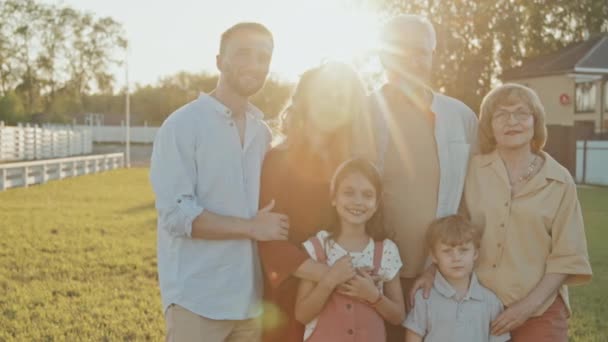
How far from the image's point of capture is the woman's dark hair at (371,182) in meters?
3.75

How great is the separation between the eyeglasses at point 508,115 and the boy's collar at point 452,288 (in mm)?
761

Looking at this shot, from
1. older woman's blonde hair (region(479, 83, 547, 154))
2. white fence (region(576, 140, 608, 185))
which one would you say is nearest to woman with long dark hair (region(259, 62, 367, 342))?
older woman's blonde hair (region(479, 83, 547, 154))

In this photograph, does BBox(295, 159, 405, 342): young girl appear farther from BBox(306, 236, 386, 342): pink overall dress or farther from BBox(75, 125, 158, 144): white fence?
BBox(75, 125, 158, 144): white fence

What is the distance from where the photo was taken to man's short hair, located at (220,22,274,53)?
12.1ft

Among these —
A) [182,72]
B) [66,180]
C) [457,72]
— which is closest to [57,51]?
[182,72]

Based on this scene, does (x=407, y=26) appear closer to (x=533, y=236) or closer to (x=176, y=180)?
(x=533, y=236)

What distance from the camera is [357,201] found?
374 centimetres

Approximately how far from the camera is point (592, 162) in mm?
26656

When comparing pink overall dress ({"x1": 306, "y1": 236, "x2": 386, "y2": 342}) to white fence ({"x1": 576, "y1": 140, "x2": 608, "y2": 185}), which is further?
white fence ({"x1": 576, "y1": 140, "x2": 608, "y2": 185})

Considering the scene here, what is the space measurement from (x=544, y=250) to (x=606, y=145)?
24194 mm

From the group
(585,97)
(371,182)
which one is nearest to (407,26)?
(371,182)

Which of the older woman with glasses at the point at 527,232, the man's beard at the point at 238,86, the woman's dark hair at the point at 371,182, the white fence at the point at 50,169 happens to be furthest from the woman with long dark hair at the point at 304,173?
the white fence at the point at 50,169

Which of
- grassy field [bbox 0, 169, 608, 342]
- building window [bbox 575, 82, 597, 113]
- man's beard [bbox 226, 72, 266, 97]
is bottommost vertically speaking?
grassy field [bbox 0, 169, 608, 342]

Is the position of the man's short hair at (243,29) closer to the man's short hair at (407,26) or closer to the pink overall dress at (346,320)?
the man's short hair at (407,26)
